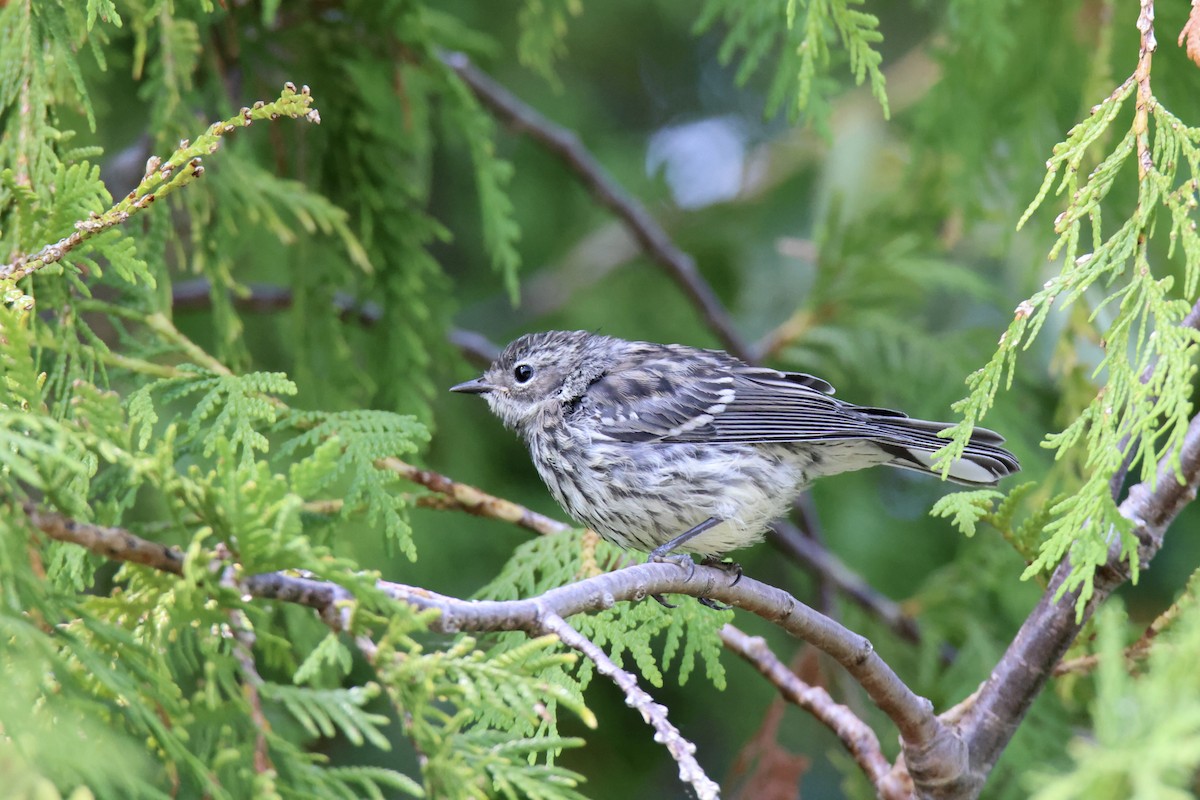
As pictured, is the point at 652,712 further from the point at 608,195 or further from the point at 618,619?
the point at 608,195

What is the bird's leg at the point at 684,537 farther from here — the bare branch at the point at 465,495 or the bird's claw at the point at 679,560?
the bare branch at the point at 465,495

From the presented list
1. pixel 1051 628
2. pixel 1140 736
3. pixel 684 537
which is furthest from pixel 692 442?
pixel 1140 736

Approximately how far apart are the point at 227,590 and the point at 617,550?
202 centimetres

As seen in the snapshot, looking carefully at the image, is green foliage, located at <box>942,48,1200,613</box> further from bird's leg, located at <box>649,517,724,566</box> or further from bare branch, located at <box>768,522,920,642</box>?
bare branch, located at <box>768,522,920,642</box>

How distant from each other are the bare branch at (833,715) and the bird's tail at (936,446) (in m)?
0.75

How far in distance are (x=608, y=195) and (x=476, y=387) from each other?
1.20 metres

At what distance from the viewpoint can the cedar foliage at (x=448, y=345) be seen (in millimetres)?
1686

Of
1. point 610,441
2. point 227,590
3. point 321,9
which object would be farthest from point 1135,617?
point 227,590

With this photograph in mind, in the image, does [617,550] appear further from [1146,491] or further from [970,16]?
[970,16]

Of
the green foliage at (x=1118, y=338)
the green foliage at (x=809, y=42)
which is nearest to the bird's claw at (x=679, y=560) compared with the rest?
the green foliage at (x=1118, y=338)

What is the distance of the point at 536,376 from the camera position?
442 centimetres

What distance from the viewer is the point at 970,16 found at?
3.60 metres

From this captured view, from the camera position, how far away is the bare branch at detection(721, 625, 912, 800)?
298 cm

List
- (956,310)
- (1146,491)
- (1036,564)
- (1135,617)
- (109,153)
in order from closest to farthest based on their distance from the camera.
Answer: (1036,564) → (1146,491) → (109,153) → (1135,617) → (956,310)
